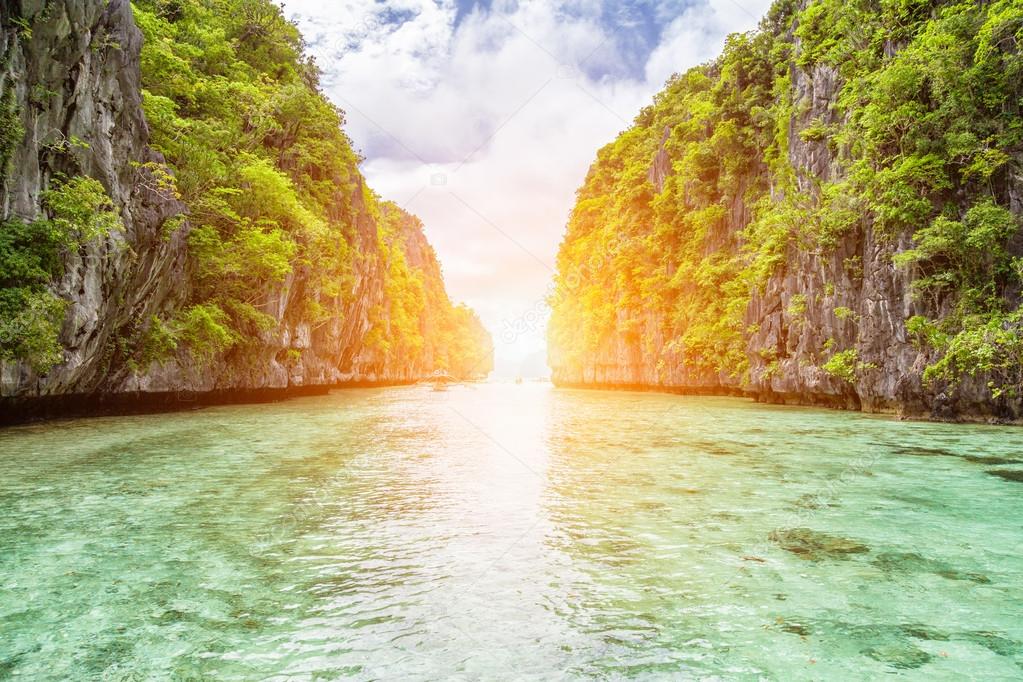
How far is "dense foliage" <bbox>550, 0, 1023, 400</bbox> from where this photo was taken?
14.5 metres

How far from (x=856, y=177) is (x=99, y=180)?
68.1 ft

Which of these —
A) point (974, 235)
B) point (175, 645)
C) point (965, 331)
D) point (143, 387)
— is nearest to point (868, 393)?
point (965, 331)

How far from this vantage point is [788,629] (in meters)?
3.33

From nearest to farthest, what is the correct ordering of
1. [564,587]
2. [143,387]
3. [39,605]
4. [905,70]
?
[39,605], [564,587], [905,70], [143,387]

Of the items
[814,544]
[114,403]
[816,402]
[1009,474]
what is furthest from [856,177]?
[114,403]

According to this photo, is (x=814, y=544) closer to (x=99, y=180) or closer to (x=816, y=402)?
(x=99, y=180)

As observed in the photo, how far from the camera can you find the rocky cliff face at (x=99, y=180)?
1134 centimetres

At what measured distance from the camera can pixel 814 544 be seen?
4.92 metres

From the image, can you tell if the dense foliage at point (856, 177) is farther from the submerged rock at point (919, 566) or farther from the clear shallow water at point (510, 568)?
the submerged rock at point (919, 566)

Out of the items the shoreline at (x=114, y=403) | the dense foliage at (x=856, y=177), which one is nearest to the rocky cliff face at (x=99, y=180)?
the shoreline at (x=114, y=403)

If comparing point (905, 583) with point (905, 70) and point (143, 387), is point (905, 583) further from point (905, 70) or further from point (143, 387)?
point (143, 387)

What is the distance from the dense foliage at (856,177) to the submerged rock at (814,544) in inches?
467

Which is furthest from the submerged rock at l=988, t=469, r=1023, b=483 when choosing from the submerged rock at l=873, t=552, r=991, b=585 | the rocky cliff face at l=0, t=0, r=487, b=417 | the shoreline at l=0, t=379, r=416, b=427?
the shoreline at l=0, t=379, r=416, b=427

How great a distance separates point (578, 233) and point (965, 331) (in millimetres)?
42509
